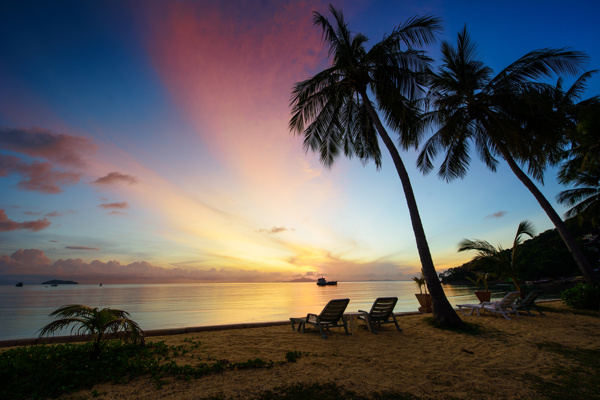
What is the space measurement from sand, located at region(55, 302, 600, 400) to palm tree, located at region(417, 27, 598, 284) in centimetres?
741

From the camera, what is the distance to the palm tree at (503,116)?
36.2 ft

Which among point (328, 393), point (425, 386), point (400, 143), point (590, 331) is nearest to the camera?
point (328, 393)

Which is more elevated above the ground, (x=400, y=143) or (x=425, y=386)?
(x=400, y=143)

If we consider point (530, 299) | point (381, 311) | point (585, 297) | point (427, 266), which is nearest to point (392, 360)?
point (381, 311)

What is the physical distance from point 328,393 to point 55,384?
3.42 m

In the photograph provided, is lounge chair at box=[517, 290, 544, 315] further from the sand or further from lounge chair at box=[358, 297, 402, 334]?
lounge chair at box=[358, 297, 402, 334]

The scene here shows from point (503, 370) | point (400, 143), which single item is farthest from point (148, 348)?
point (400, 143)

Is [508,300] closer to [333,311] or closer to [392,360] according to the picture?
[333,311]

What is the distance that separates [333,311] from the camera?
689cm

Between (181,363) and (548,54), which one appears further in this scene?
(548,54)

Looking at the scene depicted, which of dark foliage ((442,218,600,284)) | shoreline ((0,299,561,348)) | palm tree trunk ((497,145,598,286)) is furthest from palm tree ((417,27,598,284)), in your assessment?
dark foliage ((442,218,600,284))

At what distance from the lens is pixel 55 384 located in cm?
340

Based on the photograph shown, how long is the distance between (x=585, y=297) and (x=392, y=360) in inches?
419

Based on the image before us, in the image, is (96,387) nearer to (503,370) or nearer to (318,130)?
(503,370)
